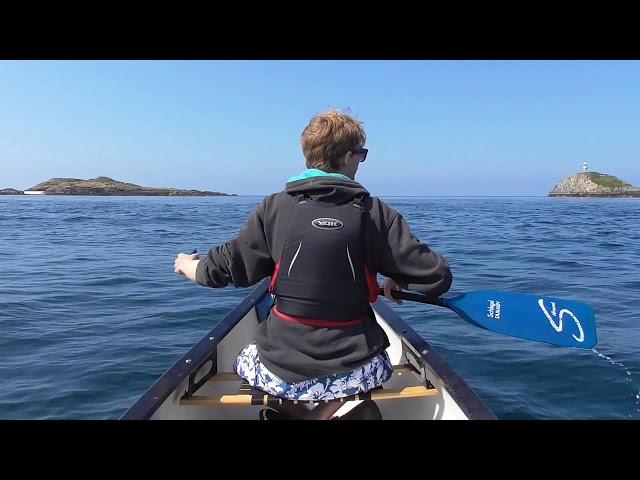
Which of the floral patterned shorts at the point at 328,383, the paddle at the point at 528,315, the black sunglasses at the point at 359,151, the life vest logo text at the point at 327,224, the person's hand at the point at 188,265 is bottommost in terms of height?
the floral patterned shorts at the point at 328,383

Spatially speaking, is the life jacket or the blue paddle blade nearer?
the life jacket

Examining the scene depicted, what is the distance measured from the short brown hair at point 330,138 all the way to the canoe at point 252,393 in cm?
118

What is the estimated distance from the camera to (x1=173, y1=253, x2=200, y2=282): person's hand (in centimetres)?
263

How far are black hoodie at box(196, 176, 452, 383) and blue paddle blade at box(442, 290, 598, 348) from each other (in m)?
1.04

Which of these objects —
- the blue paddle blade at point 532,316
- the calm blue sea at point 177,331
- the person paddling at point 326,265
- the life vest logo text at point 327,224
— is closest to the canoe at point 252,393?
the person paddling at point 326,265

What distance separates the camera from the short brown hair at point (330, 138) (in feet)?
7.74

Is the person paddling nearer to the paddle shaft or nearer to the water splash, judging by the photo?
the paddle shaft

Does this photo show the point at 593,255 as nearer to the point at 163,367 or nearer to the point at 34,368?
the point at 163,367

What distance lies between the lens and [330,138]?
2.36 m

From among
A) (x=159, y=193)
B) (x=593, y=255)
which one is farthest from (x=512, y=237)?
(x=159, y=193)

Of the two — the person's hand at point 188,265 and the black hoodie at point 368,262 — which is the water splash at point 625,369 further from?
the person's hand at point 188,265

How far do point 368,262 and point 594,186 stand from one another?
11874cm

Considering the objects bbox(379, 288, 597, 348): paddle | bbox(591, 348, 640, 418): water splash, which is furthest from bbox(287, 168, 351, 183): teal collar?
bbox(591, 348, 640, 418): water splash

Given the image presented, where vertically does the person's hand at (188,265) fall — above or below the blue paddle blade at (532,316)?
above
